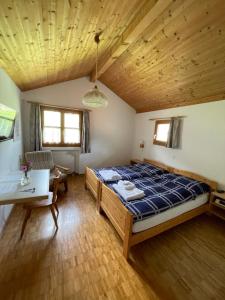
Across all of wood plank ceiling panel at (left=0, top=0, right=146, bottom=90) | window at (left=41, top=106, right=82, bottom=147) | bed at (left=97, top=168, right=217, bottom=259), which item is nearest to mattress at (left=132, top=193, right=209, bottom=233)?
bed at (left=97, top=168, right=217, bottom=259)

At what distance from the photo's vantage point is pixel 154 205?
2062mm

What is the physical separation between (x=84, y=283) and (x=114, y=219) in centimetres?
81

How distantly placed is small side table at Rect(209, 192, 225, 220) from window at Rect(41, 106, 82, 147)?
3612 millimetres

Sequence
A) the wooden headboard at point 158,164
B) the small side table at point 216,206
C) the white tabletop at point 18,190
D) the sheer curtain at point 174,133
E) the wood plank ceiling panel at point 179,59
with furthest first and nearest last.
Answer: the wooden headboard at point 158,164 → the sheer curtain at point 174,133 → the small side table at point 216,206 → the wood plank ceiling panel at point 179,59 → the white tabletop at point 18,190

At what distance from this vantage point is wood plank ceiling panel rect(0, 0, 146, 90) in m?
1.28

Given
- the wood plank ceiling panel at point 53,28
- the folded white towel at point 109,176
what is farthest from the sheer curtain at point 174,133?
the wood plank ceiling panel at point 53,28

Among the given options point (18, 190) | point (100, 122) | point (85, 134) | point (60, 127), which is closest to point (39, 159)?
point (60, 127)

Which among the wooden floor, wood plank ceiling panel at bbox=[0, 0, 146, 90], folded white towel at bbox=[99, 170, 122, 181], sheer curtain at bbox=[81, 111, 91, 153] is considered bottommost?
the wooden floor

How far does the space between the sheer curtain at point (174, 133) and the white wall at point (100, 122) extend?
1.90 m

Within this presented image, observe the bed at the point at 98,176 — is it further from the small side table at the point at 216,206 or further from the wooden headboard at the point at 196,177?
the small side table at the point at 216,206

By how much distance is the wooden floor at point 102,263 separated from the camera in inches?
58.0

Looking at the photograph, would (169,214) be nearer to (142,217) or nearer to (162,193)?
(162,193)

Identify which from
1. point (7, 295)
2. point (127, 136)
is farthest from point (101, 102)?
point (127, 136)

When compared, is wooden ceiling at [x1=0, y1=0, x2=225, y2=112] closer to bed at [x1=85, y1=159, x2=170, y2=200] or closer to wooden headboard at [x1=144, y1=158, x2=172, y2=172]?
wooden headboard at [x1=144, y1=158, x2=172, y2=172]
